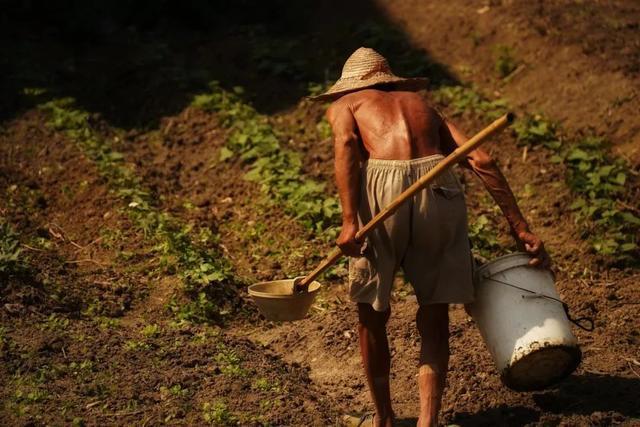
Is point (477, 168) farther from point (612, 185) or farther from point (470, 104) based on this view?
point (470, 104)

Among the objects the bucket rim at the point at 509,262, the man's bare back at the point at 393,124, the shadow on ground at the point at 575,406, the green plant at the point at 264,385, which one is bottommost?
the shadow on ground at the point at 575,406

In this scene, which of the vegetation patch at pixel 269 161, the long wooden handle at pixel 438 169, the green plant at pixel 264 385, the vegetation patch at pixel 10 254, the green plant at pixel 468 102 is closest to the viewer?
the long wooden handle at pixel 438 169

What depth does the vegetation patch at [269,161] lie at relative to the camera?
794 cm

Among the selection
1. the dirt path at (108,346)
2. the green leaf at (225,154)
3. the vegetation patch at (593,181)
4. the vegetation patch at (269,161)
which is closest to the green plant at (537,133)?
the vegetation patch at (593,181)

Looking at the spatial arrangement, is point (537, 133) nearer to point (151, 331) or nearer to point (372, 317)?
point (151, 331)

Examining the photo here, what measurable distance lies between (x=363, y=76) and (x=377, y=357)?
146 centimetres

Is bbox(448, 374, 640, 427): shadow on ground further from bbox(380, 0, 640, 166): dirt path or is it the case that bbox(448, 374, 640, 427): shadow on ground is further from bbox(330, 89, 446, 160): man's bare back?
bbox(380, 0, 640, 166): dirt path

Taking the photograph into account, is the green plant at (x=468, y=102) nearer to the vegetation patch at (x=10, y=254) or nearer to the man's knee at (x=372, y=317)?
the vegetation patch at (x=10, y=254)

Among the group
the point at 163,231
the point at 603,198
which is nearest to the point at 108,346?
the point at 163,231

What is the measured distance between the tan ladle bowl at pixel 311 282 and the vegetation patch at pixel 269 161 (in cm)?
234

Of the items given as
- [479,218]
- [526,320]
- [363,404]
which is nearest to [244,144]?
[479,218]

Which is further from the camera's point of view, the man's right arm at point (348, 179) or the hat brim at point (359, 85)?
the hat brim at point (359, 85)

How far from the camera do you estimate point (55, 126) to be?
9.41 m

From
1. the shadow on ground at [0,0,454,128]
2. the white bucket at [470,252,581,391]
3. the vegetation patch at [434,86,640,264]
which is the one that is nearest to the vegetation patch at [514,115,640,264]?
the vegetation patch at [434,86,640,264]
